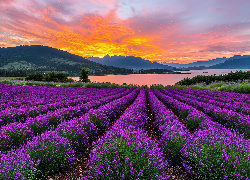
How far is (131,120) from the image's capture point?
542 centimetres

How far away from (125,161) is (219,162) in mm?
2017

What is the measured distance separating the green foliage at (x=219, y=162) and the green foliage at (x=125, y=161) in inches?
46.0

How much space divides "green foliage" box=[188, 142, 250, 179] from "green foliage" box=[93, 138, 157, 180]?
3.83 feet

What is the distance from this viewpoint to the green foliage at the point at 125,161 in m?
2.54

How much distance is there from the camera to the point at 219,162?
2631 millimetres

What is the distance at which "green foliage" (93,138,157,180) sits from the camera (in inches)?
100

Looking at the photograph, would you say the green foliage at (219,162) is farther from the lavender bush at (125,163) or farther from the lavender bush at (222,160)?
the lavender bush at (125,163)

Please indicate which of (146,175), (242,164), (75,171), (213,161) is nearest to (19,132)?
(75,171)

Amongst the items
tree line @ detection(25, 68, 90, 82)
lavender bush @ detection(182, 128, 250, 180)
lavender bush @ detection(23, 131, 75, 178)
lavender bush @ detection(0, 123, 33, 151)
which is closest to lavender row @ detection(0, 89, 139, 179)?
lavender bush @ detection(23, 131, 75, 178)

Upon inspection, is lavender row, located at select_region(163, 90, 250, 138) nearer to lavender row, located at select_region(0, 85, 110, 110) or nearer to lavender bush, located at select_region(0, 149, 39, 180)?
lavender bush, located at select_region(0, 149, 39, 180)

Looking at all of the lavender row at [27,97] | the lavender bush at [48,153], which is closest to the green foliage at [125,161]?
the lavender bush at [48,153]

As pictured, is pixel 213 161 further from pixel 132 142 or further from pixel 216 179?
pixel 132 142

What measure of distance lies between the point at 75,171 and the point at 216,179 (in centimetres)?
370

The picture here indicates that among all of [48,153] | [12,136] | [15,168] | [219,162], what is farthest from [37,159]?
[219,162]
